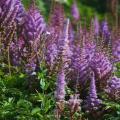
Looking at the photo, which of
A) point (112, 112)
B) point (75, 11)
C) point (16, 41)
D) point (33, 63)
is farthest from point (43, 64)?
point (75, 11)

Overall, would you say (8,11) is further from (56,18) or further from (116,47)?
(116,47)

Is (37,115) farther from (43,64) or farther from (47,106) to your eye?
(43,64)

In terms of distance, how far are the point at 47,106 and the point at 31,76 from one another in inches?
25.4

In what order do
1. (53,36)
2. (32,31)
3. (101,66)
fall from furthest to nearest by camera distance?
(53,36) → (32,31) → (101,66)

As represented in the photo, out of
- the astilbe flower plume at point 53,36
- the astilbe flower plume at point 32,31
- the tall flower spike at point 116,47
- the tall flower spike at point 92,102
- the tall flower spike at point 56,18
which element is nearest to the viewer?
the tall flower spike at point 92,102

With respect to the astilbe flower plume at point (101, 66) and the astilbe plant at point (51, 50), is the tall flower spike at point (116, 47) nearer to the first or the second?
the astilbe plant at point (51, 50)

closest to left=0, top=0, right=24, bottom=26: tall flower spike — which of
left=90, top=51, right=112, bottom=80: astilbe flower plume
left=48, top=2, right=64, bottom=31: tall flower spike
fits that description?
left=48, top=2, right=64, bottom=31: tall flower spike

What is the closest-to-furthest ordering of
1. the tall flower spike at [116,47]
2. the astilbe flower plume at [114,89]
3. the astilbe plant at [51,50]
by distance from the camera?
the astilbe flower plume at [114,89]
the astilbe plant at [51,50]
the tall flower spike at [116,47]

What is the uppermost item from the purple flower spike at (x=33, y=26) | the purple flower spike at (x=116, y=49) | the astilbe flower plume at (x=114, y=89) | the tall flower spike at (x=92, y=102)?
the purple flower spike at (x=33, y=26)

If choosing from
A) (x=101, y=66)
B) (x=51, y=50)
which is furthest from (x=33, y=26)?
(x=101, y=66)

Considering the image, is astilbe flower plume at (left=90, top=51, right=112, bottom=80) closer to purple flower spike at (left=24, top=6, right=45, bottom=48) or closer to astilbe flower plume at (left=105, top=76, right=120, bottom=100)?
astilbe flower plume at (left=105, top=76, right=120, bottom=100)

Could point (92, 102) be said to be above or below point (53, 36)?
below

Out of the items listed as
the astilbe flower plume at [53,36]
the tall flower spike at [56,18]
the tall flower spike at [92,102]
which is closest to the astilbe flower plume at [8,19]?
the astilbe flower plume at [53,36]

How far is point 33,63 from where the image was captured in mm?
6195
